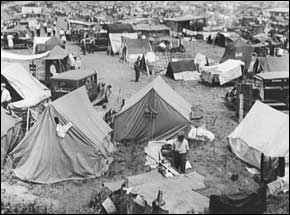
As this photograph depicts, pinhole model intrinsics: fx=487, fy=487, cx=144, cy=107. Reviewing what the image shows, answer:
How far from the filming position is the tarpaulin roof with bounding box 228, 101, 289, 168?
1033 cm

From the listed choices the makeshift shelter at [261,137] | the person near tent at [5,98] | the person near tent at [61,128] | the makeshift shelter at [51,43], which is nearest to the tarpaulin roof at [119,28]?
the makeshift shelter at [51,43]

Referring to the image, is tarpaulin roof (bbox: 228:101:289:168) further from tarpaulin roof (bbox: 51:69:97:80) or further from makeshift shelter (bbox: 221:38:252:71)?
makeshift shelter (bbox: 221:38:252:71)

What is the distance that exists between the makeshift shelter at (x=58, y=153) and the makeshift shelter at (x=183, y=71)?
1055 centimetres

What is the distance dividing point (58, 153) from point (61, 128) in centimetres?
52

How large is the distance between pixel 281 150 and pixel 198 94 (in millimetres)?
8157

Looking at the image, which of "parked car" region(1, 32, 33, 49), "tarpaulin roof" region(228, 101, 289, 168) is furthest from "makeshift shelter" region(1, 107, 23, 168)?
"parked car" region(1, 32, 33, 49)

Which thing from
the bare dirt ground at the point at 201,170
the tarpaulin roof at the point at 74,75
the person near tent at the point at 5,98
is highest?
the tarpaulin roof at the point at 74,75

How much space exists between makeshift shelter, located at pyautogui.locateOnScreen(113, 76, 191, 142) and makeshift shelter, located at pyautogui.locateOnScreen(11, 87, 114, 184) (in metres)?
1.61

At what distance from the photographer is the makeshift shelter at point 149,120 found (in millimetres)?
12141

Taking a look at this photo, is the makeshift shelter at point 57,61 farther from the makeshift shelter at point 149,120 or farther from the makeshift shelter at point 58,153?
the makeshift shelter at point 58,153

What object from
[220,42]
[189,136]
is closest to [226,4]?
[220,42]

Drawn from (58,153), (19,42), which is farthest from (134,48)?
(58,153)

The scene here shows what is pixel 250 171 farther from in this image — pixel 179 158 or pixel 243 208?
pixel 243 208

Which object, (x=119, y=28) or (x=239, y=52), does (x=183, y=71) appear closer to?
(x=239, y=52)
